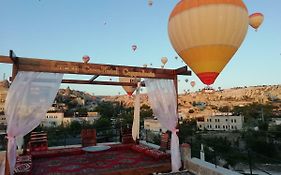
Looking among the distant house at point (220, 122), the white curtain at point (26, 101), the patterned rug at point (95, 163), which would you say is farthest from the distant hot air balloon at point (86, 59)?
the distant house at point (220, 122)

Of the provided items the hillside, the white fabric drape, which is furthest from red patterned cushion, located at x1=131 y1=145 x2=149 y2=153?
the hillside

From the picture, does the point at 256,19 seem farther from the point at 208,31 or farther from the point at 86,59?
the point at 86,59

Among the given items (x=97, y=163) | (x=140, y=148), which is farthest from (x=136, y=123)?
(x=97, y=163)

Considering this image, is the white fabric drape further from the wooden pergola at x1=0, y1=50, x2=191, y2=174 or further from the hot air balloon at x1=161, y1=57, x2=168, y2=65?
the wooden pergola at x1=0, y1=50, x2=191, y2=174

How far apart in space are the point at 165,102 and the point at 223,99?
3808 inches

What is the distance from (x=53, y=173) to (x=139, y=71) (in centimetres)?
340

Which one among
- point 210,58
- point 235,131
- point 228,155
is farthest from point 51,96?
point 235,131

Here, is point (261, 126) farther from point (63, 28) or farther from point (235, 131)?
point (63, 28)

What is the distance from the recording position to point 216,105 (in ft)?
284

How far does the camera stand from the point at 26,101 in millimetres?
5152

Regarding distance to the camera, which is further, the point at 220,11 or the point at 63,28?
the point at 63,28

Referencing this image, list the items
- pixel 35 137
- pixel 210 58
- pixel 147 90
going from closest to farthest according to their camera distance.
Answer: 1. pixel 210 58
2. pixel 147 90
3. pixel 35 137

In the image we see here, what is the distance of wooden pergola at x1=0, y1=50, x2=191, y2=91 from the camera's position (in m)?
5.10

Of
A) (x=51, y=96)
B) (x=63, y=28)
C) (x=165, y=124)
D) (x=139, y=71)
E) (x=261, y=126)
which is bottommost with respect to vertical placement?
(x=261, y=126)
